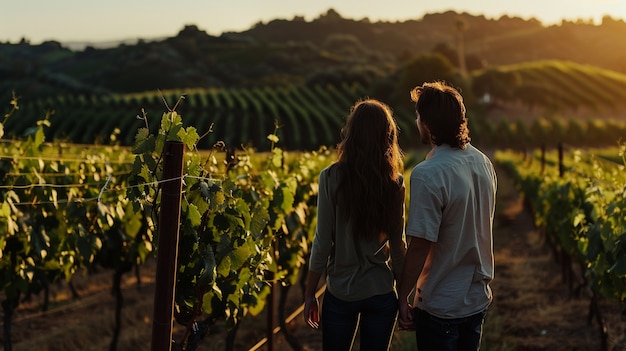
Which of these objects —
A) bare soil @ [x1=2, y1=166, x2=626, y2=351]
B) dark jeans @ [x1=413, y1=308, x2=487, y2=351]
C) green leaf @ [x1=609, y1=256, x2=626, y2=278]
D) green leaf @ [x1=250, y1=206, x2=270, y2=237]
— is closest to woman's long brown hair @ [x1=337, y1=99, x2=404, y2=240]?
dark jeans @ [x1=413, y1=308, x2=487, y2=351]

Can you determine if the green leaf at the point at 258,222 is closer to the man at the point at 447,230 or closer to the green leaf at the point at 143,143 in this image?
the green leaf at the point at 143,143

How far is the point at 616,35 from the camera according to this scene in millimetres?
132750

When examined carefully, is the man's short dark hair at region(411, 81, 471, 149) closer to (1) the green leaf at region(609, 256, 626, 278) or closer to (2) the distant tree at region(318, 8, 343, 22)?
(1) the green leaf at region(609, 256, 626, 278)

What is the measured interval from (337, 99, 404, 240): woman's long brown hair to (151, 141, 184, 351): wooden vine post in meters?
0.69

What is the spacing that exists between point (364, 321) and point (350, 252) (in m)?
0.29

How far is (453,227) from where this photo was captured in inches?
115

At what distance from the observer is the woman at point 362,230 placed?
303cm

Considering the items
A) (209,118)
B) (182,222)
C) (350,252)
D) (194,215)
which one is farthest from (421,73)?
(350,252)

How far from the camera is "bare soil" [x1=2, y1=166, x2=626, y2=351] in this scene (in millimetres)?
7008

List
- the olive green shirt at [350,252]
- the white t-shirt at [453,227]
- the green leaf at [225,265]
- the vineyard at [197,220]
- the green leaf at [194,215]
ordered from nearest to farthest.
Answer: the white t-shirt at [453,227] < the olive green shirt at [350,252] < the green leaf at [194,215] < the vineyard at [197,220] < the green leaf at [225,265]

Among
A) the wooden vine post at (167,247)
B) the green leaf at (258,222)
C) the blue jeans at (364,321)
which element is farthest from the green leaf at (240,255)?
the wooden vine post at (167,247)

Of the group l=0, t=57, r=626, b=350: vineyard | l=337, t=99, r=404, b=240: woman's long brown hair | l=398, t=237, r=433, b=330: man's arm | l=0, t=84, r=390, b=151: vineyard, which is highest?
l=337, t=99, r=404, b=240: woman's long brown hair

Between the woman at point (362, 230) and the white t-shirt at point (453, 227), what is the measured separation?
0.59 ft

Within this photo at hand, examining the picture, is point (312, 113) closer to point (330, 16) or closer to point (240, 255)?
point (240, 255)
